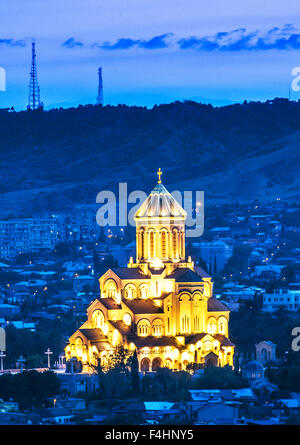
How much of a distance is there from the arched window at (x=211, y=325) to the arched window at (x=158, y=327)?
166 cm

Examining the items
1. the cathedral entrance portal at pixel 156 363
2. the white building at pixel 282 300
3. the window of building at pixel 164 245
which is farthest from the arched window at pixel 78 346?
the white building at pixel 282 300

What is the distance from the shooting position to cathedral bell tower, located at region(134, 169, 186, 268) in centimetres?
6888

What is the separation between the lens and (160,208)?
69.2 m

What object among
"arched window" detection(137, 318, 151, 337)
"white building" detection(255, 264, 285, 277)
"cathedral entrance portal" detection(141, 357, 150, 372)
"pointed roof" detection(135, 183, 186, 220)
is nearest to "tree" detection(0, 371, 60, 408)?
"cathedral entrance portal" detection(141, 357, 150, 372)

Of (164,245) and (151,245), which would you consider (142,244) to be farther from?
(164,245)

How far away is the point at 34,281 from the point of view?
106438 millimetres

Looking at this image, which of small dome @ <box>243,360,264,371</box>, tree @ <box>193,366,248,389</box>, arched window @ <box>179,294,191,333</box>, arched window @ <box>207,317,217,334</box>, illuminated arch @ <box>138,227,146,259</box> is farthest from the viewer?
illuminated arch @ <box>138,227,146,259</box>

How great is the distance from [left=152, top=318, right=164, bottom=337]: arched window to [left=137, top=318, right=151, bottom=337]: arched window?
18 cm

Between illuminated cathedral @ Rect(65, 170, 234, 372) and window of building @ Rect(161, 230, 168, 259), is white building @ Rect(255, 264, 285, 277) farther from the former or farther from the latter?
illuminated cathedral @ Rect(65, 170, 234, 372)

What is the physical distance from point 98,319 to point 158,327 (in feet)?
7.48

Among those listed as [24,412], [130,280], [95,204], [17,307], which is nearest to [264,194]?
[95,204]

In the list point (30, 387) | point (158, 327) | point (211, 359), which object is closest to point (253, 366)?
point (211, 359)

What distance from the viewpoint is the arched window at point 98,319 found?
68000 mm

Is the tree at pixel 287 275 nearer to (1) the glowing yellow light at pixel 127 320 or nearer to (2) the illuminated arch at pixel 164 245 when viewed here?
(2) the illuminated arch at pixel 164 245
